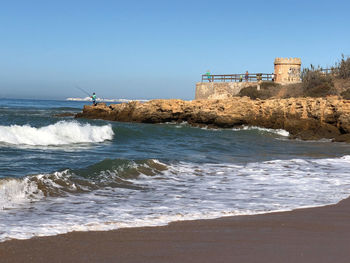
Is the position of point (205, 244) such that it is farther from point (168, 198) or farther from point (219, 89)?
point (219, 89)

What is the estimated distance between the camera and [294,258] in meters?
3.48

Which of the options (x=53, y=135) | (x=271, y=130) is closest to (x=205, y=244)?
(x=53, y=135)

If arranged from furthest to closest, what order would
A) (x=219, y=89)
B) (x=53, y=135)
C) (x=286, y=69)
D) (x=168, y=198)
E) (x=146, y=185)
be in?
(x=219, y=89)
(x=286, y=69)
(x=53, y=135)
(x=146, y=185)
(x=168, y=198)

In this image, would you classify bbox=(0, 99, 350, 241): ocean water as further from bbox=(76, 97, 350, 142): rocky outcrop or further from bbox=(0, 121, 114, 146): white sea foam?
bbox=(76, 97, 350, 142): rocky outcrop

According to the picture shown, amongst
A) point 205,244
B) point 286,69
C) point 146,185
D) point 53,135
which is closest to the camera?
point 205,244

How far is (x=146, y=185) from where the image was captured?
7.06 metres

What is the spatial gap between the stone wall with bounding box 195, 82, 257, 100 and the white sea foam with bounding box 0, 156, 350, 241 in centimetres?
3058

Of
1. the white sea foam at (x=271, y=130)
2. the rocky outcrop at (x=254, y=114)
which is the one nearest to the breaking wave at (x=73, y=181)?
the rocky outcrop at (x=254, y=114)

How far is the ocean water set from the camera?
4863mm

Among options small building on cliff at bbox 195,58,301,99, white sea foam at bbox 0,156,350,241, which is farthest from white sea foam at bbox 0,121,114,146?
small building on cliff at bbox 195,58,301,99

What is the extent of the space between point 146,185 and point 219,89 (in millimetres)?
34151

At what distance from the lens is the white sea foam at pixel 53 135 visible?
13383 millimetres

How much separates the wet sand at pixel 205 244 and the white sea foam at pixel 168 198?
304mm

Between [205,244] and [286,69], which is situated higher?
[286,69]
